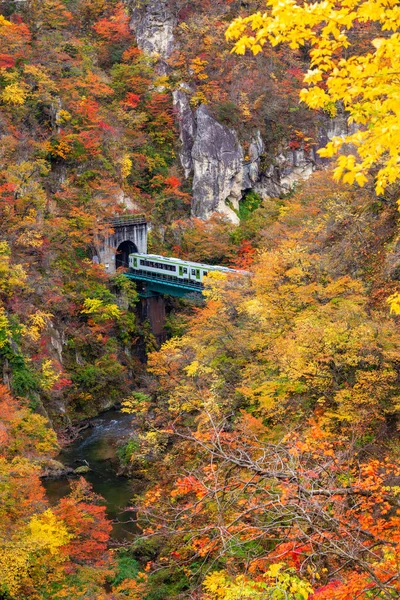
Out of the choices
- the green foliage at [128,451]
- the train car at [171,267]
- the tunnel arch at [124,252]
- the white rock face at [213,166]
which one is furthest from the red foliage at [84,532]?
the white rock face at [213,166]

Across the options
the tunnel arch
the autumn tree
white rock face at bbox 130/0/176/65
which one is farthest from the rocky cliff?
the autumn tree

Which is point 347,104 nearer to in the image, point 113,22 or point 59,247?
point 59,247

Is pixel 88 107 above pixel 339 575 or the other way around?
above

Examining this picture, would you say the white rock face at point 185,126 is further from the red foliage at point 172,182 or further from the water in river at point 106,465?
the water in river at point 106,465

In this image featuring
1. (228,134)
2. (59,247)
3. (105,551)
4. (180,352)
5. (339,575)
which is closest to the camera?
(339,575)

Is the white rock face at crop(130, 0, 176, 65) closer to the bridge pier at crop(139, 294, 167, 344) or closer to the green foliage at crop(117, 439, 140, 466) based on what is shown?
the bridge pier at crop(139, 294, 167, 344)

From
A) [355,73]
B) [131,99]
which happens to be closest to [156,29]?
[131,99]

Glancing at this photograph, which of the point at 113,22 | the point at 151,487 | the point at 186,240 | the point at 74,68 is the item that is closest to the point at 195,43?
the point at 113,22

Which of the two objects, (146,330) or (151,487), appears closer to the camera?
A: (151,487)
